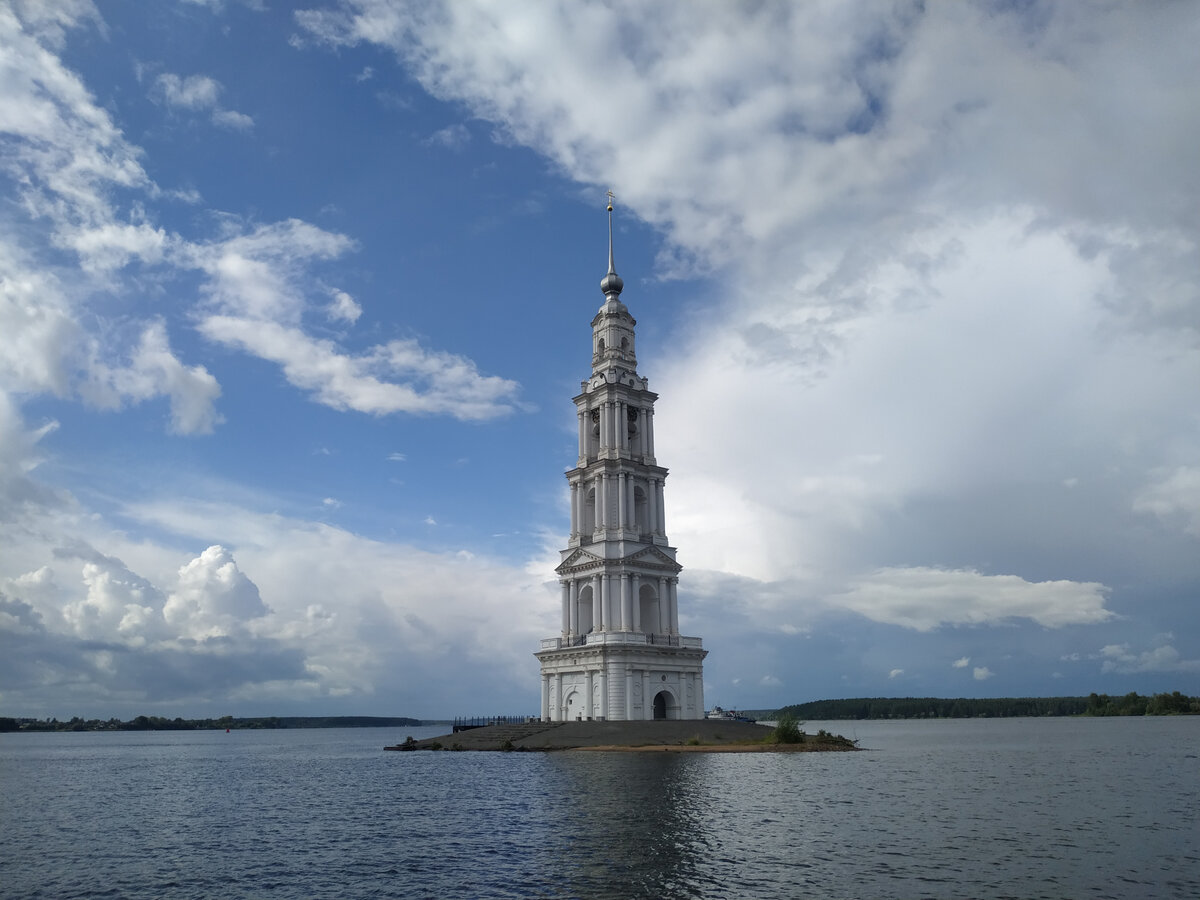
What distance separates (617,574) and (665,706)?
486 inches

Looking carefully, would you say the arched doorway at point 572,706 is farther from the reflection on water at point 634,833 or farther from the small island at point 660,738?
the reflection on water at point 634,833

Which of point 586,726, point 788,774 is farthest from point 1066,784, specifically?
point 586,726

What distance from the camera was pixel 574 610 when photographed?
83.4m

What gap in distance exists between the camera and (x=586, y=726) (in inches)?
2781

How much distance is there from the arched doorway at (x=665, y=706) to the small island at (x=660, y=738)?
443 cm

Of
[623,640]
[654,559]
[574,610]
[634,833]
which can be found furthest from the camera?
[574,610]

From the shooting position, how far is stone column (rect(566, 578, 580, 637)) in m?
82.6

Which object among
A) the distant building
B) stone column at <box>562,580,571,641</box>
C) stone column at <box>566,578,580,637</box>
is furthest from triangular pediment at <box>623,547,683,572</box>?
stone column at <box>562,580,571,641</box>

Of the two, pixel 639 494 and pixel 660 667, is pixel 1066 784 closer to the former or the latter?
pixel 660 667

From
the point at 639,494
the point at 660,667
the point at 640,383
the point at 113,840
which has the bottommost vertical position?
the point at 113,840

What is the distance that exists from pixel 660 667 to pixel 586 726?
9966mm

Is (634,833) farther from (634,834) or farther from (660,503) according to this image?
(660,503)

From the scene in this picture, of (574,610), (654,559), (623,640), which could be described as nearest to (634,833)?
(623,640)

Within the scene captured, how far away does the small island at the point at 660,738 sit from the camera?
213 ft
